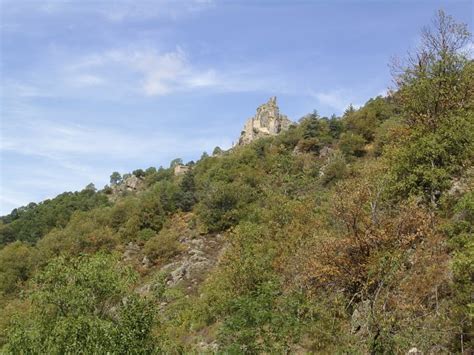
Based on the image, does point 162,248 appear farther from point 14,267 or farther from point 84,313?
point 84,313

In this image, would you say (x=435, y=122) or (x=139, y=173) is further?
(x=139, y=173)

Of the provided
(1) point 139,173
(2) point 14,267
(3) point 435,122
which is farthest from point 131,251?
(1) point 139,173

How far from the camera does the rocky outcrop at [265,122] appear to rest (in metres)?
127

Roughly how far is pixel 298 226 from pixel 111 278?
15.5 meters

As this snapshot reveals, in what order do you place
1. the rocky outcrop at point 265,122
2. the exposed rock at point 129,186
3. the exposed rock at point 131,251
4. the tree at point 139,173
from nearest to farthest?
the exposed rock at point 131,251 < the exposed rock at point 129,186 < the tree at point 139,173 < the rocky outcrop at point 265,122

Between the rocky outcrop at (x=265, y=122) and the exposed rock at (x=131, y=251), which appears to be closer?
the exposed rock at (x=131, y=251)

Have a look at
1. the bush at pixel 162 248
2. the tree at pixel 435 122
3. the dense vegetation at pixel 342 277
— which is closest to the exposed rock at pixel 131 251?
the bush at pixel 162 248

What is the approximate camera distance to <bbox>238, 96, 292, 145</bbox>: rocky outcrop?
127 m

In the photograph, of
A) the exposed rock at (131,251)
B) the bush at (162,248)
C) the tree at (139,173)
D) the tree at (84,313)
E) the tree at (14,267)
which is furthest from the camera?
the tree at (139,173)

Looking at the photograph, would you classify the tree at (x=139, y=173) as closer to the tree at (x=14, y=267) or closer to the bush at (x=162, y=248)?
the tree at (x=14, y=267)

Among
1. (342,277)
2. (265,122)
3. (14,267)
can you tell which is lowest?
(342,277)

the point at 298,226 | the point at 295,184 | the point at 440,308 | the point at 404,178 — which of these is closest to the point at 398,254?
the point at 440,308

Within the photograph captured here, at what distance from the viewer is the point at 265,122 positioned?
12950 centimetres

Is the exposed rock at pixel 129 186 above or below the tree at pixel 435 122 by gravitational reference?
above
